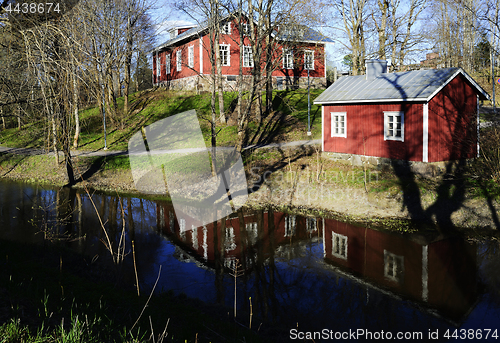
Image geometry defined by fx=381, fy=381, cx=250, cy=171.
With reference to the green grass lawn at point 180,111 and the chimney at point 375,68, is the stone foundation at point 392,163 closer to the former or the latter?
the chimney at point 375,68

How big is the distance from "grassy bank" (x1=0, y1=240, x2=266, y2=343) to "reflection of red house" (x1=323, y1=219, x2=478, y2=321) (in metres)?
4.35

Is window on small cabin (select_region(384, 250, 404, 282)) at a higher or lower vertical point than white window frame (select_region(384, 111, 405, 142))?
lower

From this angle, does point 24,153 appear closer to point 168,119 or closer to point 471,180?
point 168,119

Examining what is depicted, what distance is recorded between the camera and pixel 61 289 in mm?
6988

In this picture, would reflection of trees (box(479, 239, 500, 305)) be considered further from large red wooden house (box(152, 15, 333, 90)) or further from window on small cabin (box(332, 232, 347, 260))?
large red wooden house (box(152, 15, 333, 90))

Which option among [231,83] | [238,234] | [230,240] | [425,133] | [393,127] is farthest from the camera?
[231,83]

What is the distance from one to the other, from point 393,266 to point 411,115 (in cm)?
756

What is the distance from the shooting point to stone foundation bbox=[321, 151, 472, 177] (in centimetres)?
1530

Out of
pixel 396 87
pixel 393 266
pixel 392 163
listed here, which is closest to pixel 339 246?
pixel 393 266

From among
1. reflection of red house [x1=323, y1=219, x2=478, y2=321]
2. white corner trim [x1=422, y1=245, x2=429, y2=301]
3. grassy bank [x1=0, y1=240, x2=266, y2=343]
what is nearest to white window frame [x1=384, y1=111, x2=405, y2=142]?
reflection of red house [x1=323, y1=219, x2=478, y2=321]

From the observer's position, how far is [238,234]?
13.3 m

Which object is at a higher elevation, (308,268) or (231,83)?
(231,83)

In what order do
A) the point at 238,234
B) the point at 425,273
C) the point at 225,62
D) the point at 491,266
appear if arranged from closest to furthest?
the point at 425,273 → the point at 491,266 → the point at 238,234 → the point at 225,62

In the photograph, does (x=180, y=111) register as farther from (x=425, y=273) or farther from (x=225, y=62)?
(x=425, y=273)
